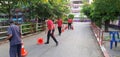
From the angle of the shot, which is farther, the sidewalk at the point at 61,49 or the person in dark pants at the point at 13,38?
the sidewalk at the point at 61,49

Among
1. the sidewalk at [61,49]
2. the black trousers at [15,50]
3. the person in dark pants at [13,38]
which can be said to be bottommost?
the sidewalk at [61,49]

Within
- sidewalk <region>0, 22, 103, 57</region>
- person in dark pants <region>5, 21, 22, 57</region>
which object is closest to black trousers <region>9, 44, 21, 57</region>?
person in dark pants <region>5, 21, 22, 57</region>

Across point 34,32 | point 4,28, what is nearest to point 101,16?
point 34,32

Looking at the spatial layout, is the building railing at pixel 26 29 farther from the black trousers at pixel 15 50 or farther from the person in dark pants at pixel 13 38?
the person in dark pants at pixel 13 38

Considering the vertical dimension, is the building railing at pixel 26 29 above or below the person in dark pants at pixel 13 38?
below

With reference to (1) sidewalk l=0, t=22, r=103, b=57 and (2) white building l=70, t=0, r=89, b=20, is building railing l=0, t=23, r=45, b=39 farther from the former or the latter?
(2) white building l=70, t=0, r=89, b=20

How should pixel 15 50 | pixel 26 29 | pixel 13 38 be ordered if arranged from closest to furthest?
pixel 13 38 < pixel 15 50 < pixel 26 29

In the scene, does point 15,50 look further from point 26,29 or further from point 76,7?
point 76,7

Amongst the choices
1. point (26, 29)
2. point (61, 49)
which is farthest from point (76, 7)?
point (61, 49)

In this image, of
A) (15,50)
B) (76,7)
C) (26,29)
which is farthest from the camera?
(76,7)

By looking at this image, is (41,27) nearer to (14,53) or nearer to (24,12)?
(24,12)

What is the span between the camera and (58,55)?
1377 cm

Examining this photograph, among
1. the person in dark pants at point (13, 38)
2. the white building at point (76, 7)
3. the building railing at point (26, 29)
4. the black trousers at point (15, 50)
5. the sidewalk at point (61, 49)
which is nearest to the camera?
the person in dark pants at point (13, 38)

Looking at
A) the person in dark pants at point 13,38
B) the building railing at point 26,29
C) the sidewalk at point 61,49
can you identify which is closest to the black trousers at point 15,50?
the person in dark pants at point 13,38
